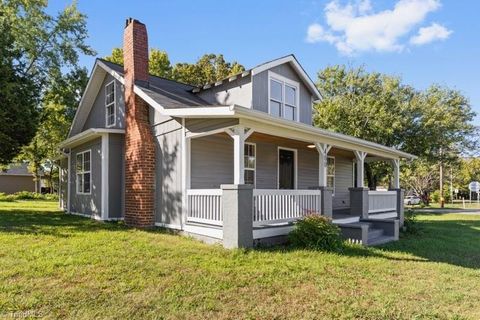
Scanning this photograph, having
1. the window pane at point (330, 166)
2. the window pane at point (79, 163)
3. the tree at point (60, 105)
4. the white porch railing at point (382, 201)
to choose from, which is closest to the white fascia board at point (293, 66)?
the window pane at point (330, 166)

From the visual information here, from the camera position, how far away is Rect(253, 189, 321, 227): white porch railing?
7.90m

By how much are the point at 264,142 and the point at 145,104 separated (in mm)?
4054

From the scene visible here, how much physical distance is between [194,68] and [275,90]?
18.2m

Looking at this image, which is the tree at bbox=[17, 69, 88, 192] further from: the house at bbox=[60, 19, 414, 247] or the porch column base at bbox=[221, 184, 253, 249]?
the porch column base at bbox=[221, 184, 253, 249]

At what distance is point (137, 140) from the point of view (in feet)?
32.6

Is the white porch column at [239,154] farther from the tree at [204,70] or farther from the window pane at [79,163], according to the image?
the tree at [204,70]

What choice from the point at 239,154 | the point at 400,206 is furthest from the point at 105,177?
the point at 400,206

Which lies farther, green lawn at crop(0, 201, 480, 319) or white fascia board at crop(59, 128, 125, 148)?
white fascia board at crop(59, 128, 125, 148)

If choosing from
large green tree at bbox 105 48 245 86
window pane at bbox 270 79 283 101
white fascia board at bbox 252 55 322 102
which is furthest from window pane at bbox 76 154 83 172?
large green tree at bbox 105 48 245 86

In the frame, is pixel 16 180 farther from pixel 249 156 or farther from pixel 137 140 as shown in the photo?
pixel 249 156

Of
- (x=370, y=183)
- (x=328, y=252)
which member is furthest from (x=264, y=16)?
(x=370, y=183)

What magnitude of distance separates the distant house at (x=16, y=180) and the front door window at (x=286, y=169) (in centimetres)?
3698

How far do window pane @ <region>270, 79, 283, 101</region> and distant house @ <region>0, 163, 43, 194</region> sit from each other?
37448mm

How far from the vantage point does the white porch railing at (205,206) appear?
7.88 meters
